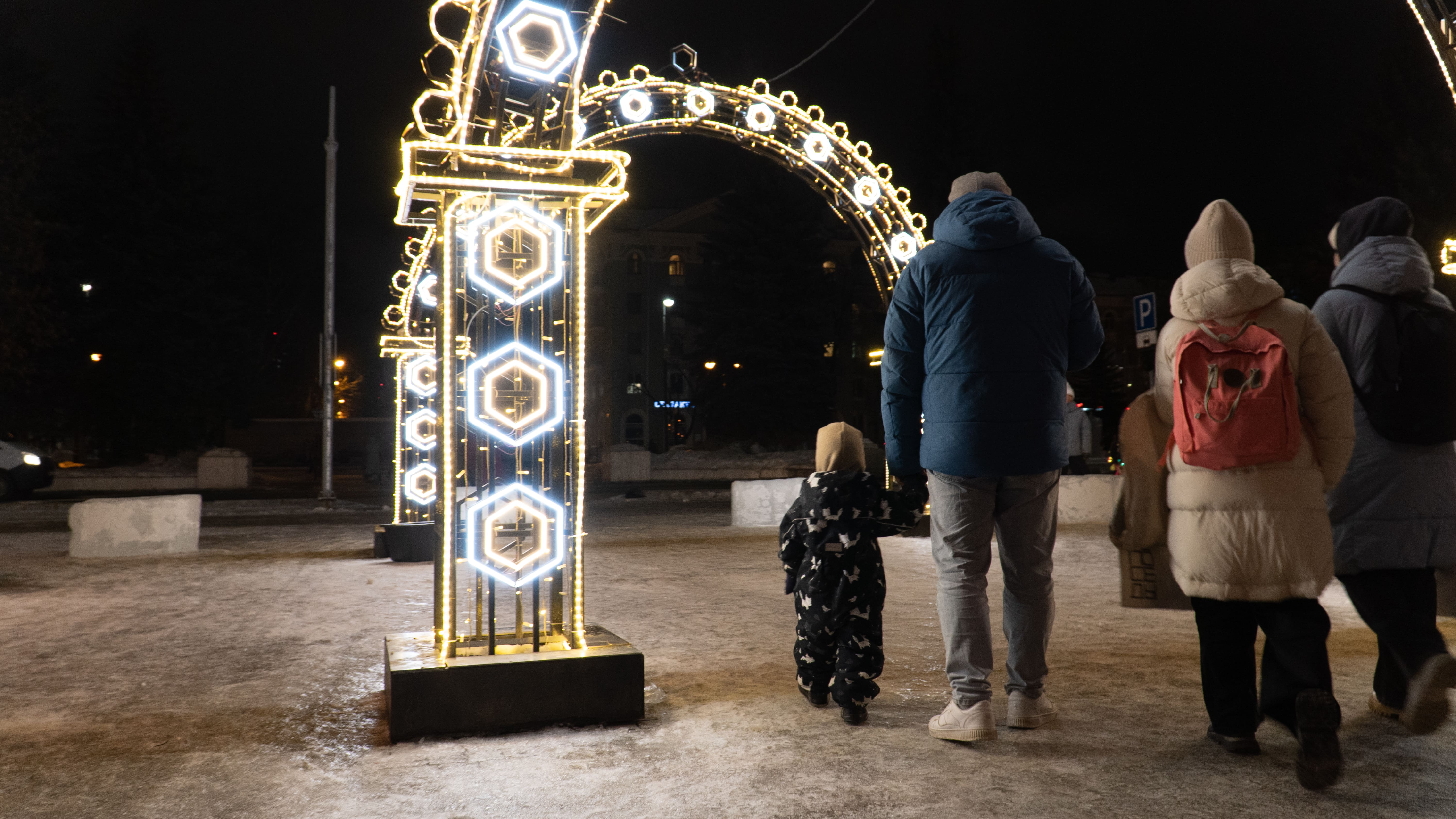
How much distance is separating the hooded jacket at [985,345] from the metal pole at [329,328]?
16713 mm

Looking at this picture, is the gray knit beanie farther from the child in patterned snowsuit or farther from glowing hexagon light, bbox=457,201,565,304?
glowing hexagon light, bbox=457,201,565,304

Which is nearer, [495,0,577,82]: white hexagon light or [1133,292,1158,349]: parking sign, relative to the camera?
[495,0,577,82]: white hexagon light

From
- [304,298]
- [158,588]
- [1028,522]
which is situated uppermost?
[304,298]

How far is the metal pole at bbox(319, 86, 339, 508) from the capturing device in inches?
737

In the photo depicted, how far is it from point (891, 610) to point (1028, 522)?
11.3 feet

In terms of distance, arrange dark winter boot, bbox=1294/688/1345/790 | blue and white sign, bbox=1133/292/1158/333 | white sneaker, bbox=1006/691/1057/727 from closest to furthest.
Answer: dark winter boot, bbox=1294/688/1345/790
white sneaker, bbox=1006/691/1057/727
blue and white sign, bbox=1133/292/1158/333

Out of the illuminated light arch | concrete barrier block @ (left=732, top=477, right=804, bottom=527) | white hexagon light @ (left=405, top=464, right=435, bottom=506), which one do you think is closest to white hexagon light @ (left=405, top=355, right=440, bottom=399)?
white hexagon light @ (left=405, top=464, right=435, bottom=506)

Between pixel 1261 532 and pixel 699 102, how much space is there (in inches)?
348

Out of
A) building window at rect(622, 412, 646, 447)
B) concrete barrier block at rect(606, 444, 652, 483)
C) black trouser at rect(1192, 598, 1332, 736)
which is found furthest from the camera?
building window at rect(622, 412, 646, 447)

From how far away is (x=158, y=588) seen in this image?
845 centimetres

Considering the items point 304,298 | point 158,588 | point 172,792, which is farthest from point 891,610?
point 304,298

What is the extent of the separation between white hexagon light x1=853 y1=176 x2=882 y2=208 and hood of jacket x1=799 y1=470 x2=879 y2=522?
8.19 meters

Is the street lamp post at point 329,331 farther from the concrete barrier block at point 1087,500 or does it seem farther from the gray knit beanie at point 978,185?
the gray knit beanie at point 978,185

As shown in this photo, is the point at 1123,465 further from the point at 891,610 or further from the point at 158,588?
the point at 158,588
